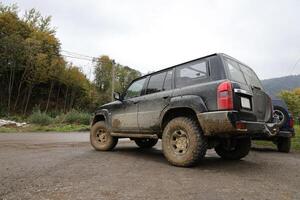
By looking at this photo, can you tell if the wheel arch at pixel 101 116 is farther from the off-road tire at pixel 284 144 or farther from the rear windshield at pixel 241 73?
the off-road tire at pixel 284 144

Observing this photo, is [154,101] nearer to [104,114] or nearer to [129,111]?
[129,111]

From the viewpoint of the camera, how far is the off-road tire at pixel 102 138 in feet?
20.0

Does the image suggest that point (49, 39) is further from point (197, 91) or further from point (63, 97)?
point (197, 91)

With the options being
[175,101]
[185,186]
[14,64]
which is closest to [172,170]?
[185,186]

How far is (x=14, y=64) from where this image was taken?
24.4 meters

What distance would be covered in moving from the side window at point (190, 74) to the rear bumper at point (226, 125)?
762 mm

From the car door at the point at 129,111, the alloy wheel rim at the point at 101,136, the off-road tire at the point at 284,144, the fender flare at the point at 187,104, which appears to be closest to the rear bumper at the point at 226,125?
the fender flare at the point at 187,104

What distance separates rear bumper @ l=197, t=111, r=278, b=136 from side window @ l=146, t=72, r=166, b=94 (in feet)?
4.74

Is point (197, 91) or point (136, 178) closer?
point (136, 178)

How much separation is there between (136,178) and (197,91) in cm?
175

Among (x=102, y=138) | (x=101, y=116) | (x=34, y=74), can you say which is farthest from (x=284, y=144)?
(x=34, y=74)

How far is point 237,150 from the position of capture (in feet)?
16.9

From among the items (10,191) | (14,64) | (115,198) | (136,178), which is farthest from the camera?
(14,64)

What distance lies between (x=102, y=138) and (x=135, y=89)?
5.27 feet
